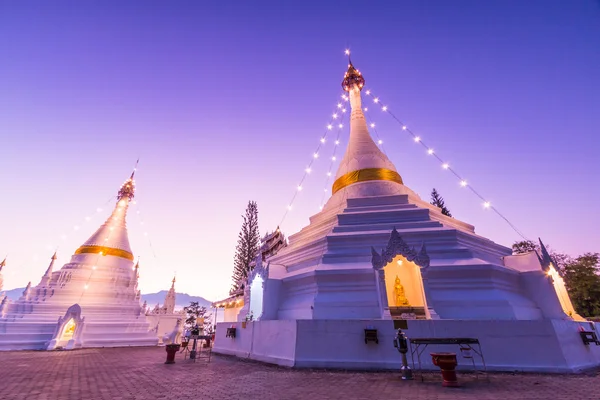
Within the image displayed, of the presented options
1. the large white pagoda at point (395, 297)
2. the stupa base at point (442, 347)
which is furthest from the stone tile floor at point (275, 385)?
the large white pagoda at point (395, 297)

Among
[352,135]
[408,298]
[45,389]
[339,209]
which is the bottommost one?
[45,389]

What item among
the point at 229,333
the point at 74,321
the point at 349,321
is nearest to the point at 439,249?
the point at 349,321

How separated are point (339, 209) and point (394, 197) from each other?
9.80 ft

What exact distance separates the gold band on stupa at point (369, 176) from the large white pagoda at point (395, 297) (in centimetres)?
149

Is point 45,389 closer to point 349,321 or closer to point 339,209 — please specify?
point 349,321

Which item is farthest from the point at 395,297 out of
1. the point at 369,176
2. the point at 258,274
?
the point at 369,176

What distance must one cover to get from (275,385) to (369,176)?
13.0 m

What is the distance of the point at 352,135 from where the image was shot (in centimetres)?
2145

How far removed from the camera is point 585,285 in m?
27.5

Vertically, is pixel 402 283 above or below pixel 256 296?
above

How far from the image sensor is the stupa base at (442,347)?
830 cm

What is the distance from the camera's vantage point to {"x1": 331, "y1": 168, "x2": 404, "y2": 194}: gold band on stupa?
17.3 meters

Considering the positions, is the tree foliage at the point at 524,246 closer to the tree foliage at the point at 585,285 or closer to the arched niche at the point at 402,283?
the tree foliage at the point at 585,285

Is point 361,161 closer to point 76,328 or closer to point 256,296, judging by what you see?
point 256,296
